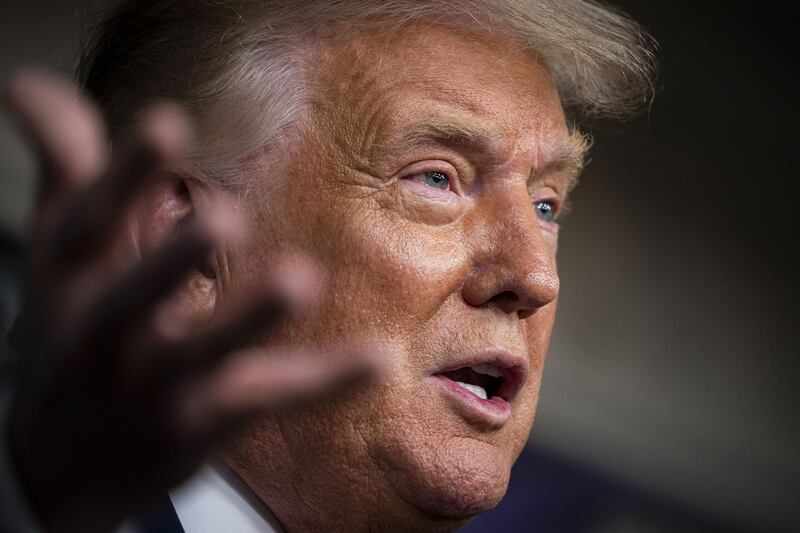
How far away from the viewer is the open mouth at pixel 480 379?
1.38m

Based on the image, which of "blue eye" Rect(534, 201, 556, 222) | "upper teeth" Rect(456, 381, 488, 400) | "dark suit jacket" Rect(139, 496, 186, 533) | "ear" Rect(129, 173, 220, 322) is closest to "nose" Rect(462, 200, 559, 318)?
"upper teeth" Rect(456, 381, 488, 400)

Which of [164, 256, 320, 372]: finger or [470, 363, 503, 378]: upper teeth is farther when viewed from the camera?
[470, 363, 503, 378]: upper teeth

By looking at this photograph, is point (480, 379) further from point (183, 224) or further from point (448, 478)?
point (183, 224)

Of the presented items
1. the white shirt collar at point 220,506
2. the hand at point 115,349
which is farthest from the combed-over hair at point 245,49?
the hand at point 115,349

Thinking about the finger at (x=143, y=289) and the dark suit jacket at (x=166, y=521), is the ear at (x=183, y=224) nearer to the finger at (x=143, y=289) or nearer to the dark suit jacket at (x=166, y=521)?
the dark suit jacket at (x=166, y=521)

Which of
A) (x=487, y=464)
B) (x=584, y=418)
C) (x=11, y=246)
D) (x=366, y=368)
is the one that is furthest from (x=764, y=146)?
(x=366, y=368)

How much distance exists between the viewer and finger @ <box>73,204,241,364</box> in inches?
29.4

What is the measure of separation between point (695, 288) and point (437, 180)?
9.67 feet

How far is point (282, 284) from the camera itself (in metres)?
0.73

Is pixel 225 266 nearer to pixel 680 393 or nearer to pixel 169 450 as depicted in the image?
pixel 169 450

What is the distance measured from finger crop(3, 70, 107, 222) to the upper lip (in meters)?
0.65

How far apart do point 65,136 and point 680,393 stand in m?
3.59

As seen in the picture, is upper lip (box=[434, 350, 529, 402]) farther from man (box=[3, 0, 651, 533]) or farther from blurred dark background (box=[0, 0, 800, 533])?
blurred dark background (box=[0, 0, 800, 533])

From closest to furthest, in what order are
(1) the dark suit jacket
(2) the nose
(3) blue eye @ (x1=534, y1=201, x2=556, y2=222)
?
(1) the dark suit jacket
(2) the nose
(3) blue eye @ (x1=534, y1=201, x2=556, y2=222)
